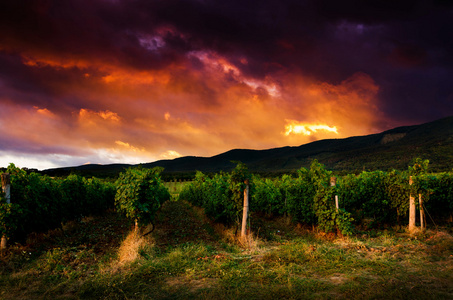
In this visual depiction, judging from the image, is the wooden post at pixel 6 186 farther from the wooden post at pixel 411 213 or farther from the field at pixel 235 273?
the wooden post at pixel 411 213

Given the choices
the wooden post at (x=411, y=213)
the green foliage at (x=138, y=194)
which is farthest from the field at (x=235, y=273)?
the wooden post at (x=411, y=213)

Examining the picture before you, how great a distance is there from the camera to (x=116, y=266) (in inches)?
291

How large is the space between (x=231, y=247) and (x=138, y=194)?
502cm

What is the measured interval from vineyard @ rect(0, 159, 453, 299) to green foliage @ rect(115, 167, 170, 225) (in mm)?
51

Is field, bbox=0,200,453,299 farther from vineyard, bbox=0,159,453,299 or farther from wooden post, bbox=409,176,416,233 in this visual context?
wooden post, bbox=409,176,416,233

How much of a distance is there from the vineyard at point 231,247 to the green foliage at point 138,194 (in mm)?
51

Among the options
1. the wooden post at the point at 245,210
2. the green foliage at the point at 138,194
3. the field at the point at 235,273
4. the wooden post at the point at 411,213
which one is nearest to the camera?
the field at the point at 235,273

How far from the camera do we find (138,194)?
10.8 m

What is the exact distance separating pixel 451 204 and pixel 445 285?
13.4 metres

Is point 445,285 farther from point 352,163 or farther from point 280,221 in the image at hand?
point 352,163

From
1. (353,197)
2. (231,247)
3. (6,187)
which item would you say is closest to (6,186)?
(6,187)

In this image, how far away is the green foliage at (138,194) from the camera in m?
10.6

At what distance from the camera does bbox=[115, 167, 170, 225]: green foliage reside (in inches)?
416

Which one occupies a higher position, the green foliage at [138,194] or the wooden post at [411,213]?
A: the green foliage at [138,194]
